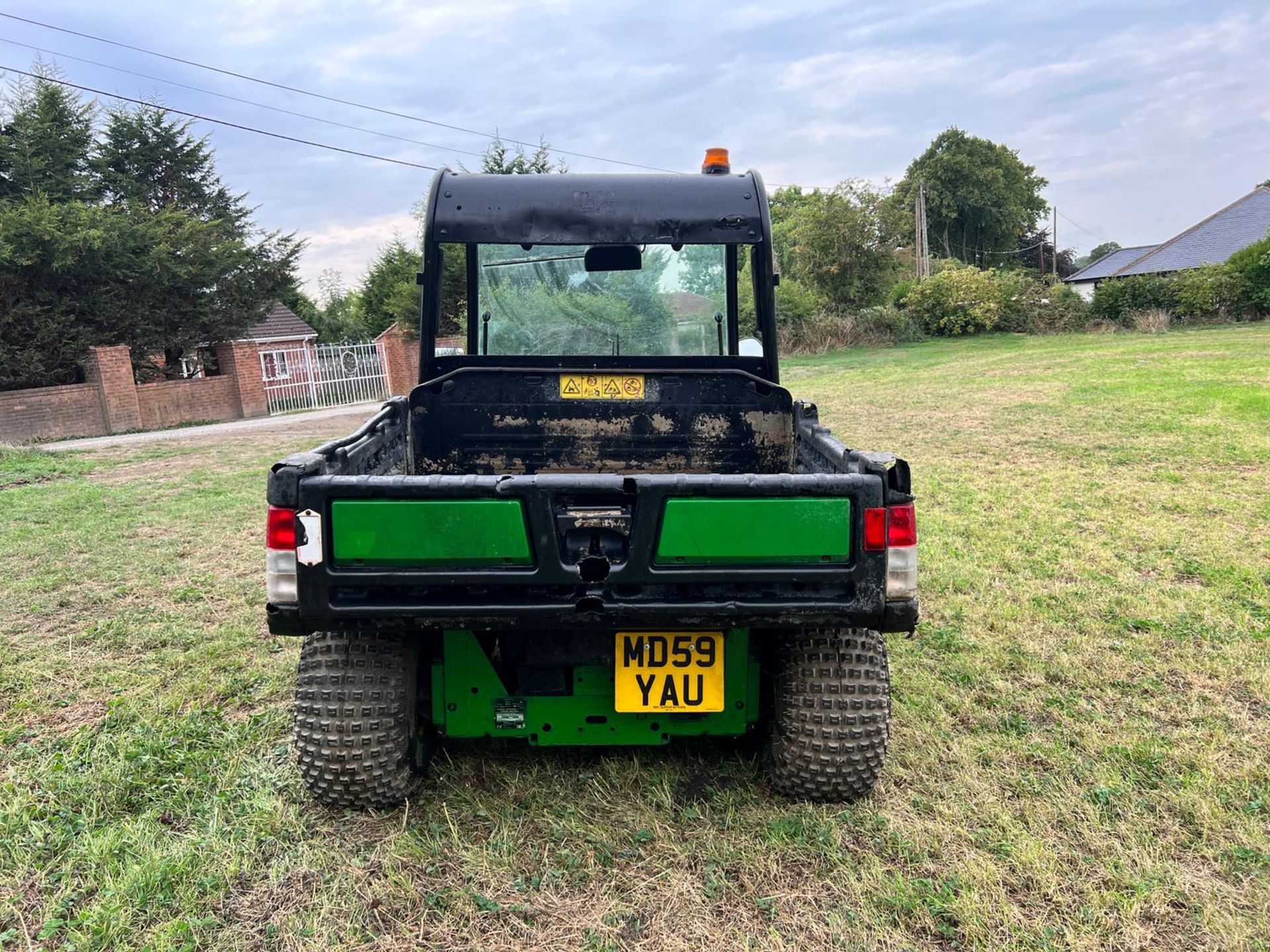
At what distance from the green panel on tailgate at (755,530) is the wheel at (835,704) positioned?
16.3 inches

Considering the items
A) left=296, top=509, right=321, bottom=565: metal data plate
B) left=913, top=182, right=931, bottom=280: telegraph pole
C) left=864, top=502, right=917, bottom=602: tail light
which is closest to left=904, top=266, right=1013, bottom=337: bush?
left=913, top=182, right=931, bottom=280: telegraph pole

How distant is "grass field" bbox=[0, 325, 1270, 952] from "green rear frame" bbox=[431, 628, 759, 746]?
0.20 meters

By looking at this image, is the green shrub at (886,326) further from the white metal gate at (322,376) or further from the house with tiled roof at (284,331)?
the house with tiled roof at (284,331)

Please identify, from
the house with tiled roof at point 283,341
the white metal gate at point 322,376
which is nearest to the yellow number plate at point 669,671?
the white metal gate at point 322,376

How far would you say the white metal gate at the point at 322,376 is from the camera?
21.4 m

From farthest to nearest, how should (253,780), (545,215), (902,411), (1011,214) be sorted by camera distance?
(1011,214), (902,411), (545,215), (253,780)

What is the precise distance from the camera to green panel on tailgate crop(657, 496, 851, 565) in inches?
95.2

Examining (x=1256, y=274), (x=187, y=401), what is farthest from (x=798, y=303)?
(x=187, y=401)

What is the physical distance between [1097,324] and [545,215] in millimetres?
32688

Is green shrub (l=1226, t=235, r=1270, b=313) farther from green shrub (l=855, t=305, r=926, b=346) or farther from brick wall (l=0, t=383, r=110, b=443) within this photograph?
brick wall (l=0, t=383, r=110, b=443)

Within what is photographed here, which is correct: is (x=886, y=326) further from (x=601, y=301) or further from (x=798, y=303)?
(x=601, y=301)

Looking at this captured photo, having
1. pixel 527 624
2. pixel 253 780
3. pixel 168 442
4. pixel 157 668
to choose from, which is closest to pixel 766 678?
pixel 527 624

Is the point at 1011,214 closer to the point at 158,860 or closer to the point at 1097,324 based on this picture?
the point at 1097,324

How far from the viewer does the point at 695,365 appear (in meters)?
4.01
